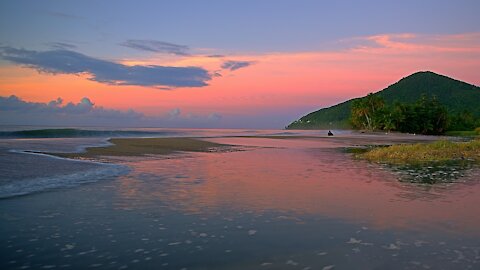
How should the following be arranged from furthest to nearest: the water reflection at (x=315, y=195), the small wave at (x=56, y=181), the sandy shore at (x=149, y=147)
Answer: the sandy shore at (x=149, y=147)
the small wave at (x=56, y=181)
the water reflection at (x=315, y=195)

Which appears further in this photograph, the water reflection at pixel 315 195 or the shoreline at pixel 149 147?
the shoreline at pixel 149 147

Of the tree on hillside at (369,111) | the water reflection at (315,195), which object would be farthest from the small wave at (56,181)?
the tree on hillside at (369,111)

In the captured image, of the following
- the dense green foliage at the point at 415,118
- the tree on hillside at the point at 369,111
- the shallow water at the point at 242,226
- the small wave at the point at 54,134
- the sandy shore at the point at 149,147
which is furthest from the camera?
the tree on hillside at the point at 369,111

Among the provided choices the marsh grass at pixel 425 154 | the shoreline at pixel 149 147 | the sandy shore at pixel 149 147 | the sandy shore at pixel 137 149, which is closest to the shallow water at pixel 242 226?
the marsh grass at pixel 425 154

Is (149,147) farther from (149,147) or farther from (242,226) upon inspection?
(242,226)

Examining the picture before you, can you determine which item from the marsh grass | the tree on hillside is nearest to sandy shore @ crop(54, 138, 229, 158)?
the marsh grass

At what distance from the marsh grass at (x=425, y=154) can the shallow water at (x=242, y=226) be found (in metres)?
13.8

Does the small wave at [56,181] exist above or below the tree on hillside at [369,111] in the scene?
below

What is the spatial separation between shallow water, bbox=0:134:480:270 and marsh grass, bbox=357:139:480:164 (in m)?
13.8

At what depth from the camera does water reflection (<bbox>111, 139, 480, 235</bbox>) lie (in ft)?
43.2

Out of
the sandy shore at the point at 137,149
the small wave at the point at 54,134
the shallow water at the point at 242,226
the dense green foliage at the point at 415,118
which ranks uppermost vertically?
the dense green foliage at the point at 415,118

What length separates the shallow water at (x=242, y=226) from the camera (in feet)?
29.0

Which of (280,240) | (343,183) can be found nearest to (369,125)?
(343,183)

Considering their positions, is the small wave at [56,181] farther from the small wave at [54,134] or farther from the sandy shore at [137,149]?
the small wave at [54,134]
